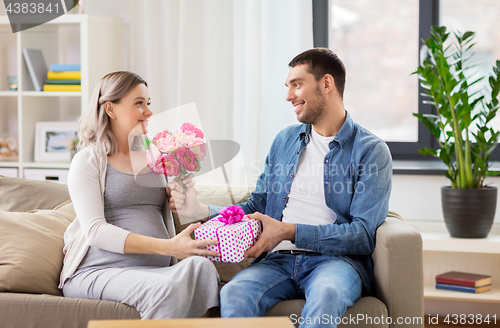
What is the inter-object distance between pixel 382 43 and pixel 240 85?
91 centimetres

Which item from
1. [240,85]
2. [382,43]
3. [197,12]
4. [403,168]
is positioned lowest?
[403,168]

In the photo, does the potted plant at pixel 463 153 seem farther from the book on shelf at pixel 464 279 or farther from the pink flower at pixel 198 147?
the pink flower at pixel 198 147

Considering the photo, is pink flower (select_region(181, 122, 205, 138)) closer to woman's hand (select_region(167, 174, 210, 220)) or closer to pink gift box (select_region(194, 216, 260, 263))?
woman's hand (select_region(167, 174, 210, 220))

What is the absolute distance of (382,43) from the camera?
9.66 feet

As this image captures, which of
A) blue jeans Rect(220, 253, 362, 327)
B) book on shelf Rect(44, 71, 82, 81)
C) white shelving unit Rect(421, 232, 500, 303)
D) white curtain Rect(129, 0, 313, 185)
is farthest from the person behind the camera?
book on shelf Rect(44, 71, 82, 81)

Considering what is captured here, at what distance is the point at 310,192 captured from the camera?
179cm

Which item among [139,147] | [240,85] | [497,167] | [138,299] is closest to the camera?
[138,299]

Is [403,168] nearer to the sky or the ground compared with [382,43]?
nearer to the ground

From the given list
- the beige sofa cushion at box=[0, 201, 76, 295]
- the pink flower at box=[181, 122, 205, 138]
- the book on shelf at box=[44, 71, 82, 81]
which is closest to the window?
the book on shelf at box=[44, 71, 82, 81]

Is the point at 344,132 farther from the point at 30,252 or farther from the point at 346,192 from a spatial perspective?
the point at 30,252

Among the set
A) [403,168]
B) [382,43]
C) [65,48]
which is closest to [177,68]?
[65,48]

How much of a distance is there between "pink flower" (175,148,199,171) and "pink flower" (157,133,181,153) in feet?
0.07

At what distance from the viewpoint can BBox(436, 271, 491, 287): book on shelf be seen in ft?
7.84

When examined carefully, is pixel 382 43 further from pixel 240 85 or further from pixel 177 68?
pixel 177 68
